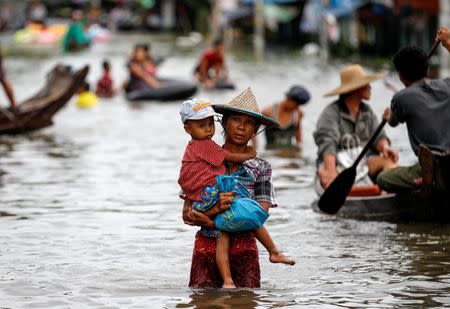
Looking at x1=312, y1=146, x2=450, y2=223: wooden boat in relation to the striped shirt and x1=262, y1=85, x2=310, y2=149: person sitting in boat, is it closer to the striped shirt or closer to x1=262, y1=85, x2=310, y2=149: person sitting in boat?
the striped shirt

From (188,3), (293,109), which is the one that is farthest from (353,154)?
(188,3)

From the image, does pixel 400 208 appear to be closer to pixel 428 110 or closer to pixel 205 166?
pixel 428 110

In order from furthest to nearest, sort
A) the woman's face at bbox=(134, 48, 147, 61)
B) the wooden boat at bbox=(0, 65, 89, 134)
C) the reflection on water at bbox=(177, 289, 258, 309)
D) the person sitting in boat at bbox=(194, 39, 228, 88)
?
1. the person sitting in boat at bbox=(194, 39, 228, 88)
2. the woman's face at bbox=(134, 48, 147, 61)
3. the wooden boat at bbox=(0, 65, 89, 134)
4. the reflection on water at bbox=(177, 289, 258, 309)

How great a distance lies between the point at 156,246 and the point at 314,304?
8.53 feet

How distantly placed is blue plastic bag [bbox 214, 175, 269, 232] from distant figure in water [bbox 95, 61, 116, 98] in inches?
806

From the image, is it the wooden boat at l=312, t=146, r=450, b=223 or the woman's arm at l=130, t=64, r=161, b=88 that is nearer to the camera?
the wooden boat at l=312, t=146, r=450, b=223

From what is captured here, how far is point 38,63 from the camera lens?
45.6 metres

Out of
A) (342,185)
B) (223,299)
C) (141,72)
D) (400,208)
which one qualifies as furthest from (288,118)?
(141,72)

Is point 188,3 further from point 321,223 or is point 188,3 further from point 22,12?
point 321,223

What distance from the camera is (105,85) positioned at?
91.2 ft

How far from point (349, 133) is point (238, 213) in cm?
425

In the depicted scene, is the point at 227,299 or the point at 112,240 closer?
the point at 227,299

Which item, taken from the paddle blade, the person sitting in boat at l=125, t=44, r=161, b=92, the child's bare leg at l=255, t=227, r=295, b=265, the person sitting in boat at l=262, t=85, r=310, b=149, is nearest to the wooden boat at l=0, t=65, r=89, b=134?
the person sitting in boat at l=262, t=85, r=310, b=149

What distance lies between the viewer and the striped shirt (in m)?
7.44
